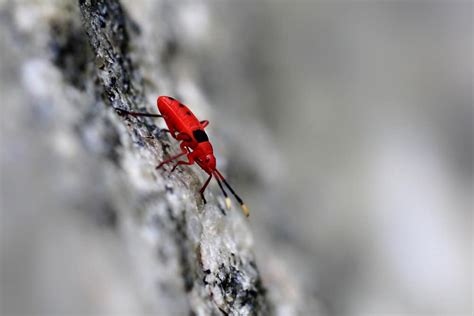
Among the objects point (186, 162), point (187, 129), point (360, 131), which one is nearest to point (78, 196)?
point (186, 162)

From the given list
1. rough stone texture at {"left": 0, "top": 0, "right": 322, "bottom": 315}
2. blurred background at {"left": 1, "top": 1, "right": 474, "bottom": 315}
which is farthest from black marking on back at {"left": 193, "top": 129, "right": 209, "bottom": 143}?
blurred background at {"left": 1, "top": 1, "right": 474, "bottom": 315}

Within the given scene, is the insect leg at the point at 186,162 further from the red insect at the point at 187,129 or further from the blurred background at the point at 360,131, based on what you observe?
the blurred background at the point at 360,131

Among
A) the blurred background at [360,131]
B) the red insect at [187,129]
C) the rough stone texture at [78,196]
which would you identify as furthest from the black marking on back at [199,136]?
the blurred background at [360,131]

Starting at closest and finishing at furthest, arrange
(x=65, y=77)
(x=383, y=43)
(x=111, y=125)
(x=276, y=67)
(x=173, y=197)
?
(x=173, y=197) < (x=111, y=125) < (x=65, y=77) < (x=276, y=67) < (x=383, y=43)

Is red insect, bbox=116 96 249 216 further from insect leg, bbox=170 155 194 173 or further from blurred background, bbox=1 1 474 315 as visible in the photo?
blurred background, bbox=1 1 474 315

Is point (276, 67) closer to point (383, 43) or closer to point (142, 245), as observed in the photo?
point (383, 43)

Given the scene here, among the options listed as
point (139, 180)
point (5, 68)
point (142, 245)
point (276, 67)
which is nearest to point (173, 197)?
point (139, 180)

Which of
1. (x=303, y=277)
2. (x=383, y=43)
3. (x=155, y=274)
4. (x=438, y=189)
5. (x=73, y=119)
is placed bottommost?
(x=155, y=274)
